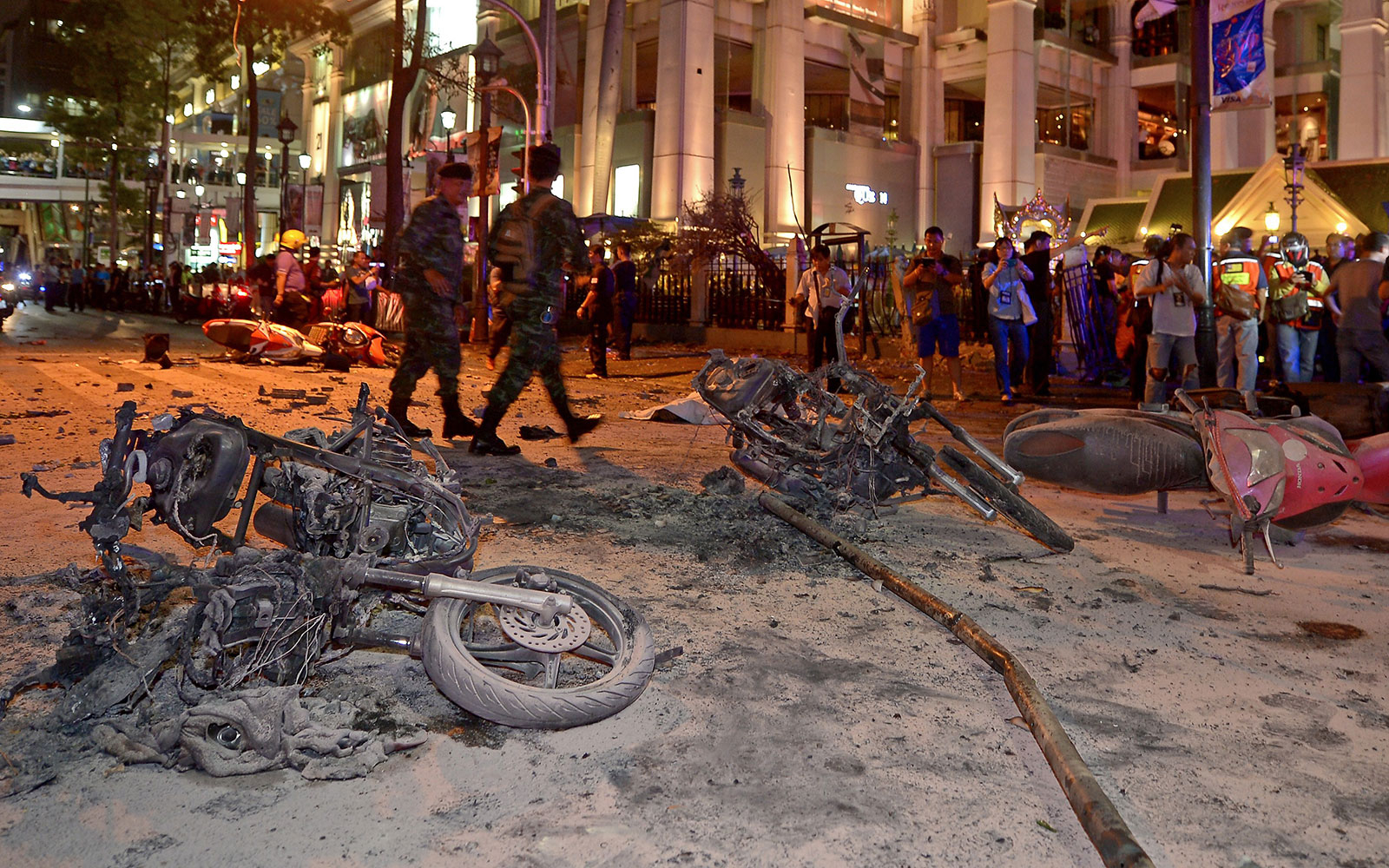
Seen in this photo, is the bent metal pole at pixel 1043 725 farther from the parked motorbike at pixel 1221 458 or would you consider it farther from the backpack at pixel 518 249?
the backpack at pixel 518 249

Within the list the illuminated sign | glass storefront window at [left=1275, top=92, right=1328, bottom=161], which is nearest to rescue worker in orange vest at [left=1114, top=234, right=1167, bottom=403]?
the illuminated sign

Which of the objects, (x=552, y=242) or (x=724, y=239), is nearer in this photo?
(x=552, y=242)

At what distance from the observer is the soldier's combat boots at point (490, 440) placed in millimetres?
7520

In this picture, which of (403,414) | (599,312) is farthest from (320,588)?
(599,312)

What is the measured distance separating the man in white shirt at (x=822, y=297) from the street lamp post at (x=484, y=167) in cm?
768

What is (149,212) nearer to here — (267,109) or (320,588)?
(267,109)

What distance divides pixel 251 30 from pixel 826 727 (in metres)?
38.3

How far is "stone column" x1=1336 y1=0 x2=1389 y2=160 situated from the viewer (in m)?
36.2

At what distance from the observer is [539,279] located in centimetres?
738

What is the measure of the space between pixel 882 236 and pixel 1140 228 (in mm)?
12130

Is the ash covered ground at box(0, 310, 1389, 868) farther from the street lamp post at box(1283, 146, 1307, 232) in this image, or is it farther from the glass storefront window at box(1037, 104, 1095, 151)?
the glass storefront window at box(1037, 104, 1095, 151)

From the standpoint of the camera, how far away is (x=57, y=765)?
2.74 metres

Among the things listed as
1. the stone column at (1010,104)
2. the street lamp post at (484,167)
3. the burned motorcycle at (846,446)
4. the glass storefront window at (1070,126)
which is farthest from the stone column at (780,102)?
the burned motorcycle at (846,446)

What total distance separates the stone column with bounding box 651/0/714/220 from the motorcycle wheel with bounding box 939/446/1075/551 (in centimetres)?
2828
